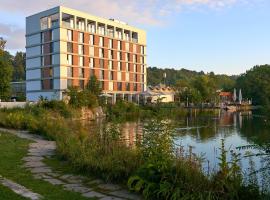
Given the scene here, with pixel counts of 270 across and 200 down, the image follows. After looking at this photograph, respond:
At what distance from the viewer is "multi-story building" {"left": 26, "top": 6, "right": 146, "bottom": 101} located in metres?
62.8

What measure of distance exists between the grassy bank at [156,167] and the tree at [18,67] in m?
106

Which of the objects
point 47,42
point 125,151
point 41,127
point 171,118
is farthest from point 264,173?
point 47,42

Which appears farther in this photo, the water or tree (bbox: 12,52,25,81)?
tree (bbox: 12,52,25,81)

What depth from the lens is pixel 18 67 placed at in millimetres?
113812

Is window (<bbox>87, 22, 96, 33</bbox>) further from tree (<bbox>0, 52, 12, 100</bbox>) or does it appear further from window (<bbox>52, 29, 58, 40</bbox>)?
tree (<bbox>0, 52, 12, 100</bbox>)

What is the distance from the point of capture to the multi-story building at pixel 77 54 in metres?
62.8

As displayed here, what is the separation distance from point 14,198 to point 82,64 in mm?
60238

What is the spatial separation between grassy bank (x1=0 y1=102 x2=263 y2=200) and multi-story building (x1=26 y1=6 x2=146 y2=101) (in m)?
50.5

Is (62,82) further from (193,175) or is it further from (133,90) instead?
(193,175)

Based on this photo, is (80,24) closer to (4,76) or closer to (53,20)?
(53,20)

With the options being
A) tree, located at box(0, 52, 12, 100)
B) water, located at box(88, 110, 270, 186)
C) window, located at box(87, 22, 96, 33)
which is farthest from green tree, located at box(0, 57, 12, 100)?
window, located at box(87, 22, 96, 33)

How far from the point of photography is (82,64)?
65438 millimetres

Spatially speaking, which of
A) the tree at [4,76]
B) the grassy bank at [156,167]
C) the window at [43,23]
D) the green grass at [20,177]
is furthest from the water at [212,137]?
the window at [43,23]

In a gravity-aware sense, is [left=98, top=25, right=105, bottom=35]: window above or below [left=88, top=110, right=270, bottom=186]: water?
above
